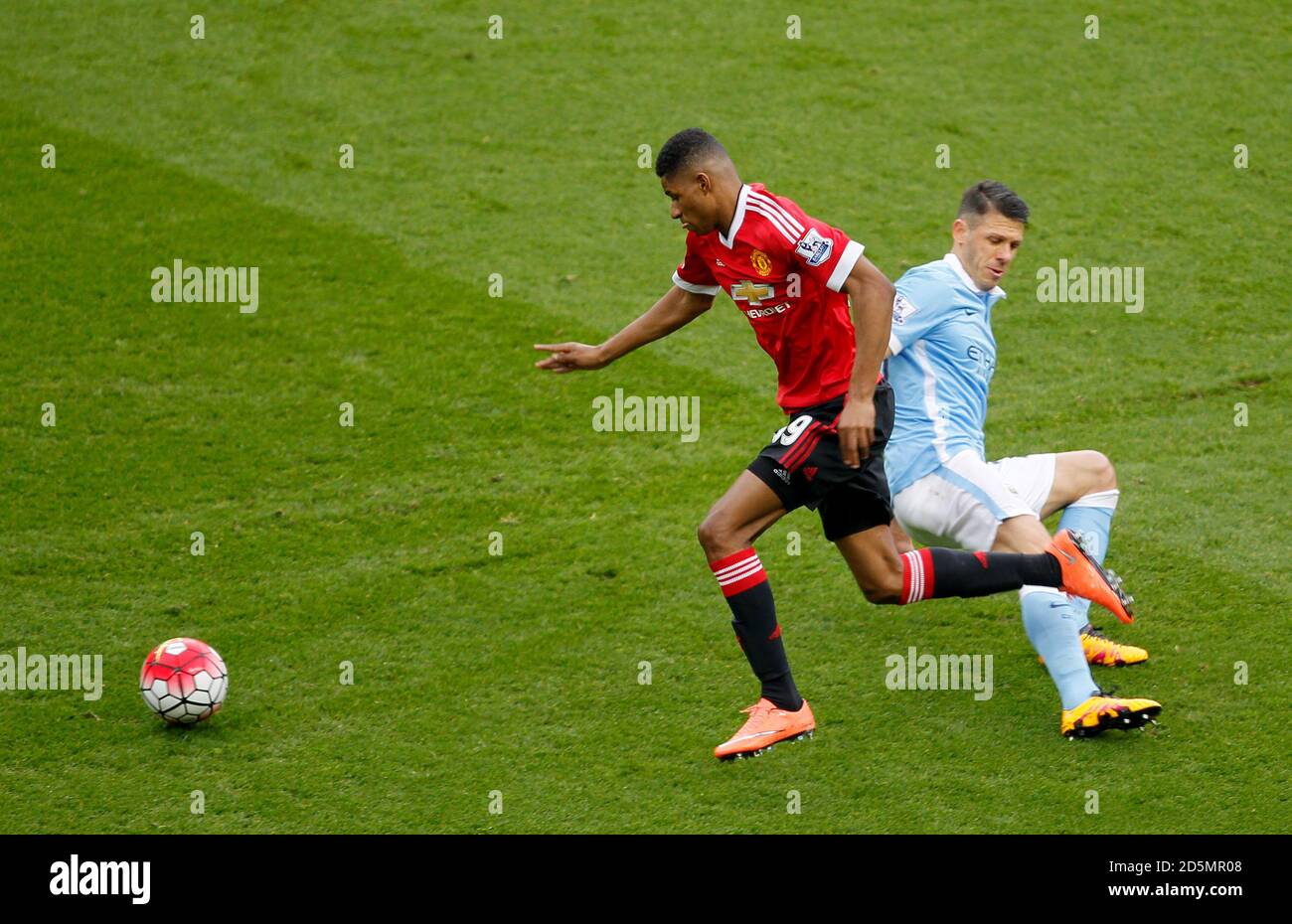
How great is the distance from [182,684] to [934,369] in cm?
329

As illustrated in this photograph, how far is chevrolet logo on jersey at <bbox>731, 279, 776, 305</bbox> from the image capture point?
5.27m

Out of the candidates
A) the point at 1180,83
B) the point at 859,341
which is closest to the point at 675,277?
the point at 859,341

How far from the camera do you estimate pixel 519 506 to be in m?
7.50

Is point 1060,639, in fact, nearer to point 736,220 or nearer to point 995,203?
point 995,203

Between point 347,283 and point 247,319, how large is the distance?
29.5 inches

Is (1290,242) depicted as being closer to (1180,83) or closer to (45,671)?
(1180,83)

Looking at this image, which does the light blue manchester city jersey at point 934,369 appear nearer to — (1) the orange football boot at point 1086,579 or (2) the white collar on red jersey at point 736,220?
(1) the orange football boot at point 1086,579

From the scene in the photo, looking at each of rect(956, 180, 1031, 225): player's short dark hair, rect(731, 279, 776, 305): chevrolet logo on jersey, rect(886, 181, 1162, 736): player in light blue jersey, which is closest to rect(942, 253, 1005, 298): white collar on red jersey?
rect(886, 181, 1162, 736): player in light blue jersey

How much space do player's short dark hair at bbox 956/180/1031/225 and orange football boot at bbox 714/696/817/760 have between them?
88.4 inches

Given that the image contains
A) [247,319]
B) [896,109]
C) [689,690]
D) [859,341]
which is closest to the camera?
[859,341]

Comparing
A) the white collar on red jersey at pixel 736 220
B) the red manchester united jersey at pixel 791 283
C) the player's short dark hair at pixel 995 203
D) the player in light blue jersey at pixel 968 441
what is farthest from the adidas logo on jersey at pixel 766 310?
the player's short dark hair at pixel 995 203

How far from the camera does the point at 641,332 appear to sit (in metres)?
5.87

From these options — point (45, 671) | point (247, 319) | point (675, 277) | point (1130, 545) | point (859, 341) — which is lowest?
point (45, 671)

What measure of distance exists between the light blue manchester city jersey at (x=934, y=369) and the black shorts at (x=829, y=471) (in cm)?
53
